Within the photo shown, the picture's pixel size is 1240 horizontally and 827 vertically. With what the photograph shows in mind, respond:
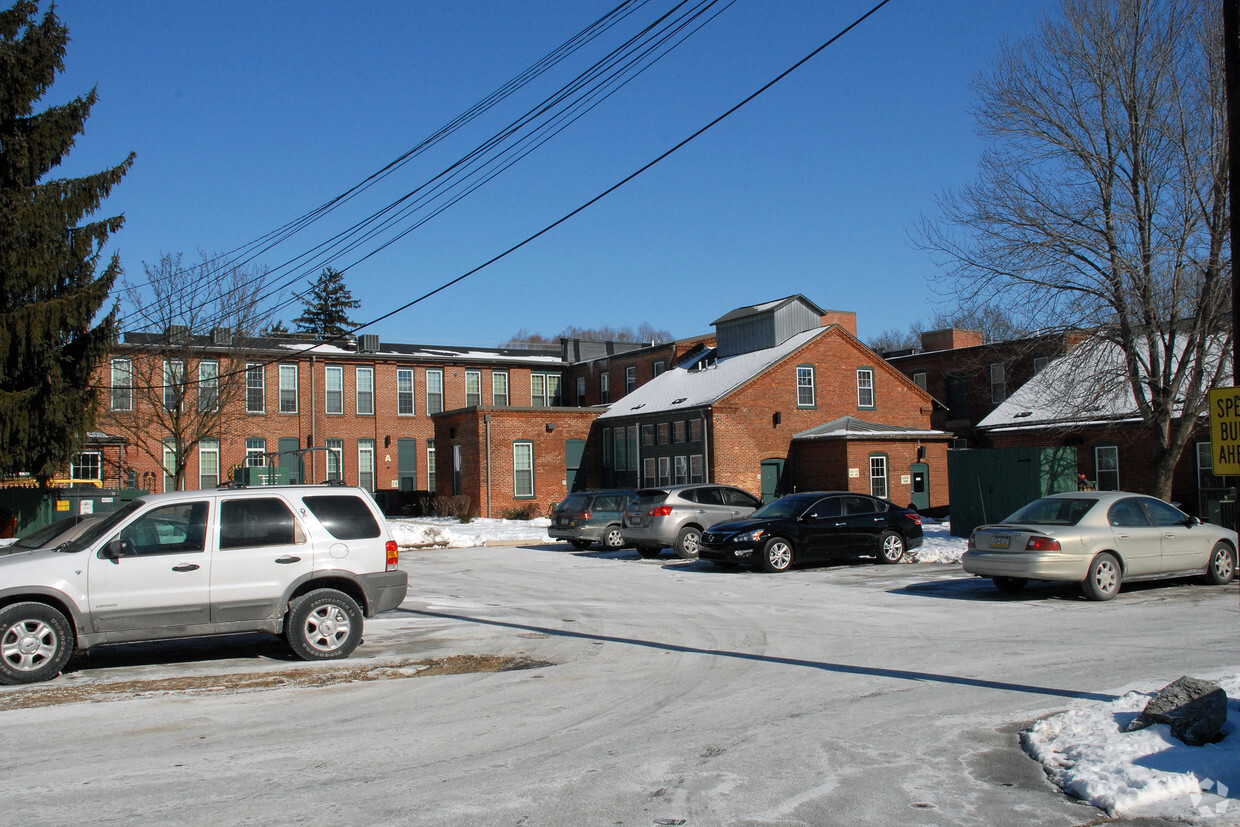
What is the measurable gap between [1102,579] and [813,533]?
632 cm

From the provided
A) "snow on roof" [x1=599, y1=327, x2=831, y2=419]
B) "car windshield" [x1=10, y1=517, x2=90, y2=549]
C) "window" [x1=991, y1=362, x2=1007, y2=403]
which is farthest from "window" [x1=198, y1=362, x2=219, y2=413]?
"window" [x1=991, y1=362, x2=1007, y2=403]

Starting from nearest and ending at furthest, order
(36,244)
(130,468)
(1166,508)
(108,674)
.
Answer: (108,674), (1166,508), (36,244), (130,468)

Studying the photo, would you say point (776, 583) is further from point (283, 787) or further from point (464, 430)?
point (464, 430)

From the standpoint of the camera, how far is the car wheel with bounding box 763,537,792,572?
19.4 metres

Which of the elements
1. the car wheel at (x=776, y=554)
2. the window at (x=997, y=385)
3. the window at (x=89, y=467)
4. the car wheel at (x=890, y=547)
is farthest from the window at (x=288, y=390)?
the car wheel at (x=890, y=547)

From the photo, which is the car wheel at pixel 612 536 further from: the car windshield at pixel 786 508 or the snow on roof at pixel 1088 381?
the snow on roof at pixel 1088 381

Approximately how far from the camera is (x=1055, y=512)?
49.2 ft

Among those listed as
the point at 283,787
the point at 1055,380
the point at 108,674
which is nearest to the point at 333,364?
the point at 1055,380

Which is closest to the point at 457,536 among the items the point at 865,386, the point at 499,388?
the point at 865,386

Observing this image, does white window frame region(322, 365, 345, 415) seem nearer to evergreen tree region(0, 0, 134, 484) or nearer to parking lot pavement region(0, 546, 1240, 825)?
evergreen tree region(0, 0, 134, 484)

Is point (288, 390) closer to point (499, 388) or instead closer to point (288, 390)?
point (288, 390)

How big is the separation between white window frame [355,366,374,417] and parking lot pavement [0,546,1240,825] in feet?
129

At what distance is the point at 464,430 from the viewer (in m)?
45.8

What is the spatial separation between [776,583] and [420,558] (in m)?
11.6
